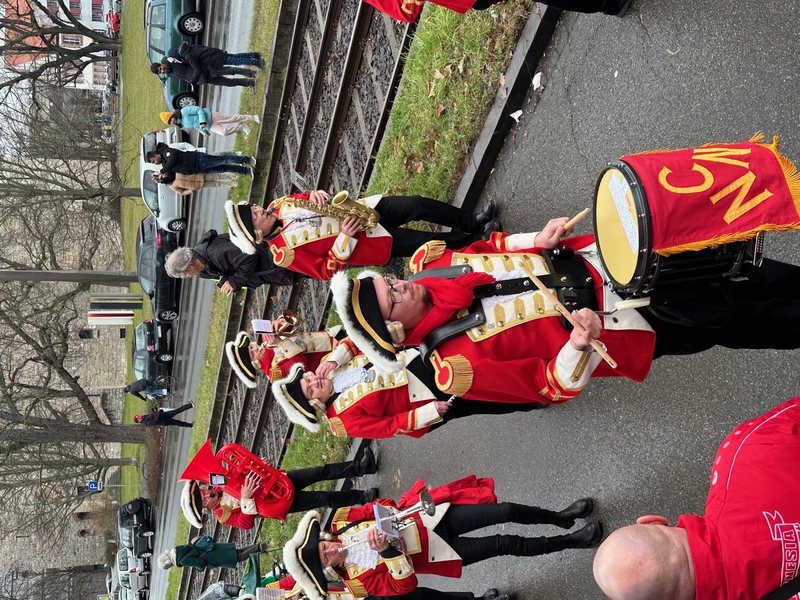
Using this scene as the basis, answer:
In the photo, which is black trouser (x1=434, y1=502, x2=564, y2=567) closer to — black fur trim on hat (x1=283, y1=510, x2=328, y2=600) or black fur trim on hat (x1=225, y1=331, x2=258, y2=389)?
black fur trim on hat (x1=283, y1=510, x2=328, y2=600)

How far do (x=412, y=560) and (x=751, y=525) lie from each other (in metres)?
3.35

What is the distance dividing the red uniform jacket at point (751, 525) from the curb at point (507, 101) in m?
4.24

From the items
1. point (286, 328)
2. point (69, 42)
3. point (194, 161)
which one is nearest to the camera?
point (286, 328)

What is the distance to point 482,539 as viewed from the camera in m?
5.32

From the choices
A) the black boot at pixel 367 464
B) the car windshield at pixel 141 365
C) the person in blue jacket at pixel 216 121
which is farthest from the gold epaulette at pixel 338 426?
the car windshield at pixel 141 365

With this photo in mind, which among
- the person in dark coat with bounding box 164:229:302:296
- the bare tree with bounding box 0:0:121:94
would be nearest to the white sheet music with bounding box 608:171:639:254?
the person in dark coat with bounding box 164:229:302:296

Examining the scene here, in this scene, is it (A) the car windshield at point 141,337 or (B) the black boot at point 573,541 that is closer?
(B) the black boot at point 573,541

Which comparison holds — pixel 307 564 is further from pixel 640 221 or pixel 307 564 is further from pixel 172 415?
pixel 172 415

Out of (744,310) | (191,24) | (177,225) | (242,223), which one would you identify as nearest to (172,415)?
(177,225)

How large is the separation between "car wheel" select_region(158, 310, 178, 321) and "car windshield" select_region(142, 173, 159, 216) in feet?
8.57

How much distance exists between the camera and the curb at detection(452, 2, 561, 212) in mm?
5559

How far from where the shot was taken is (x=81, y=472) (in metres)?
20.7

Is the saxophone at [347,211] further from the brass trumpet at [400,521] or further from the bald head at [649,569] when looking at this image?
the bald head at [649,569]

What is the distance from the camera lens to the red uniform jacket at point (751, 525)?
6.95 feet
